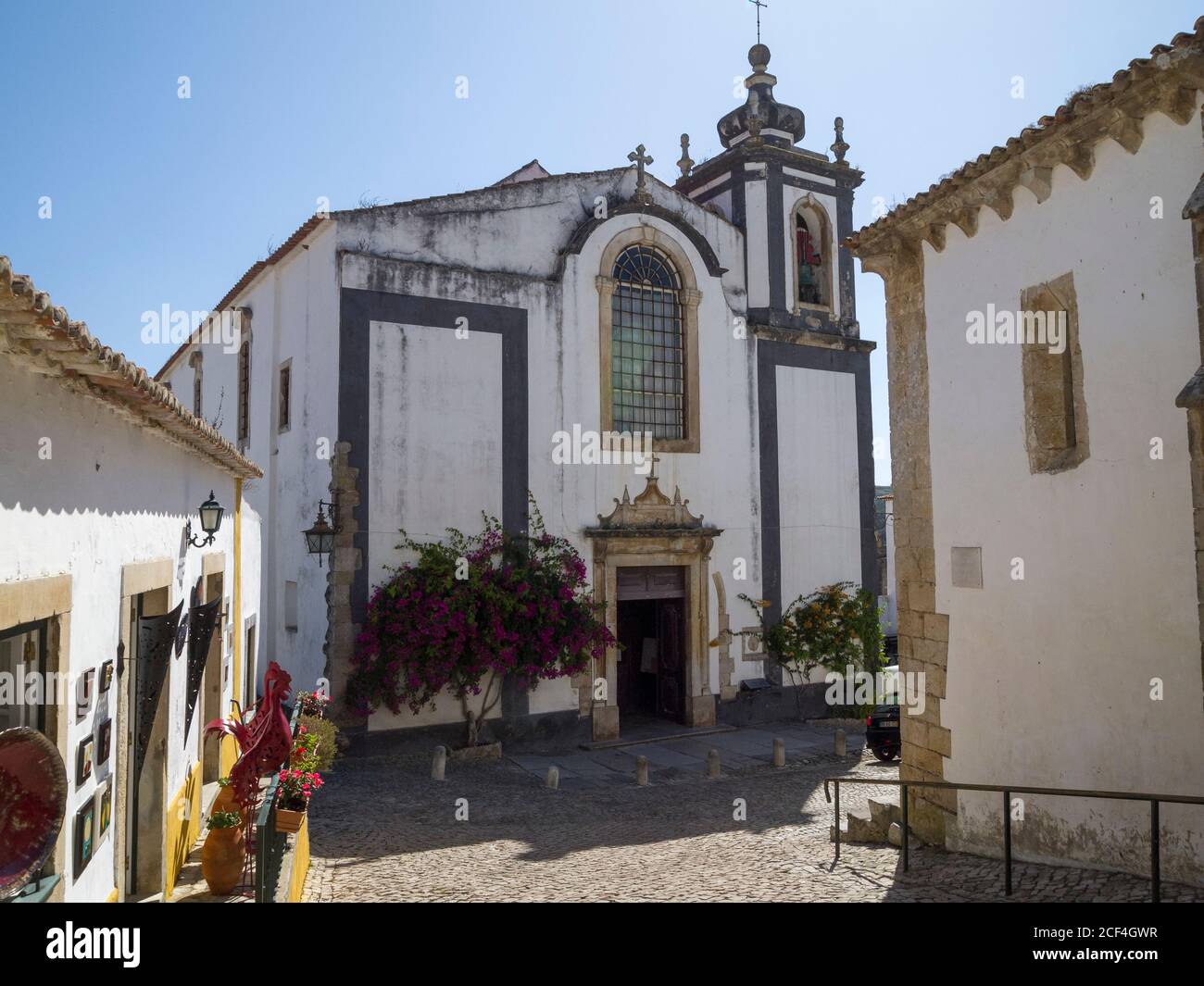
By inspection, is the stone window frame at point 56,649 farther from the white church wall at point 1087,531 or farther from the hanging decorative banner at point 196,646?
the white church wall at point 1087,531

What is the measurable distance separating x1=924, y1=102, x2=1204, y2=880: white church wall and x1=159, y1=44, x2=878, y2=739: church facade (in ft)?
25.7

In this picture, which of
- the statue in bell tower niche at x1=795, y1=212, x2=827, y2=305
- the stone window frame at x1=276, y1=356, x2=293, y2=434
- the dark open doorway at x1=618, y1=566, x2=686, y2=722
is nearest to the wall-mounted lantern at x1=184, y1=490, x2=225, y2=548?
the stone window frame at x1=276, y1=356, x2=293, y2=434

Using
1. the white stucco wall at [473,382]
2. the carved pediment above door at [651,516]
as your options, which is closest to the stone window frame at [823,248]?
the white stucco wall at [473,382]

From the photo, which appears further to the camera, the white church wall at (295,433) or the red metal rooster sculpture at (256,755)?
the white church wall at (295,433)

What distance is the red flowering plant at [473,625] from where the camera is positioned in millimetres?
13492

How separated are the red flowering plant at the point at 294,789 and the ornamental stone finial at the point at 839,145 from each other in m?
15.5

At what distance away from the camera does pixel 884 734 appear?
1426cm

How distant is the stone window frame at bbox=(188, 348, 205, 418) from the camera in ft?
73.8

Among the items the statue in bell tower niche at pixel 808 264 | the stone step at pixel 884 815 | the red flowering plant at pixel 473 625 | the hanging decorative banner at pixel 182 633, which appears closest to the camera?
the hanging decorative banner at pixel 182 633

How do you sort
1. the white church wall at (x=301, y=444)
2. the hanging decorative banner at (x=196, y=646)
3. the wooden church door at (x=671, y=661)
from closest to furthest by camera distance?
the hanging decorative banner at (x=196, y=646), the white church wall at (x=301, y=444), the wooden church door at (x=671, y=661)

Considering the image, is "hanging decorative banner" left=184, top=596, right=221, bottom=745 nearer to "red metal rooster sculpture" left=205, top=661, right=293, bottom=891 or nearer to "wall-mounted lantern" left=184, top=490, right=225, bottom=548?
"wall-mounted lantern" left=184, top=490, right=225, bottom=548
